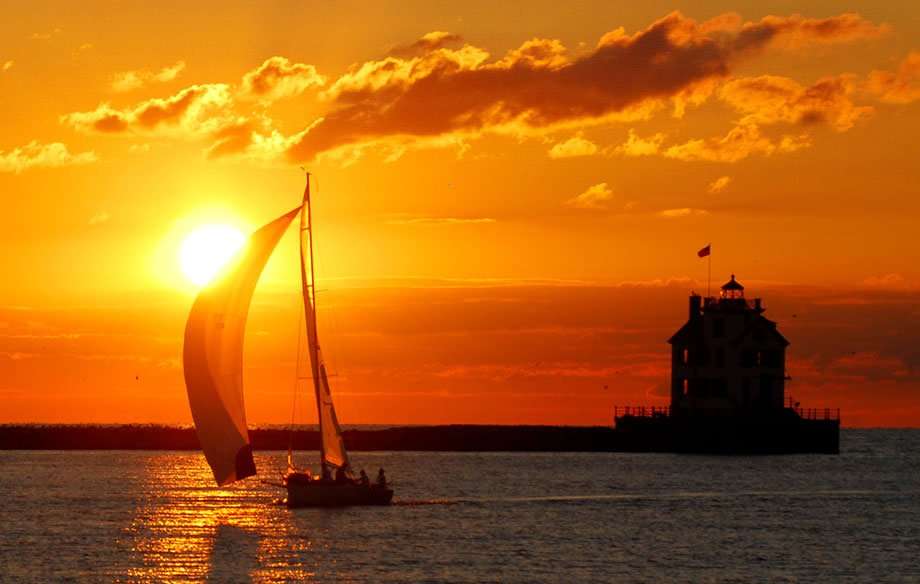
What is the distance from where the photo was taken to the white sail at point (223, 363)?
7431 centimetres

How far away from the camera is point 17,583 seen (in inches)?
2303

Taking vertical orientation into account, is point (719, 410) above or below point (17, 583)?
above

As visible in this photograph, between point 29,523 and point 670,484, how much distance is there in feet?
145

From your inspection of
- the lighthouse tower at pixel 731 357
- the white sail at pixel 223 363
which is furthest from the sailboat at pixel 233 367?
the lighthouse tower at pixel 731 357

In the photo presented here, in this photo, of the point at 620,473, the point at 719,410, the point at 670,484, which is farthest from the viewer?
the point at 719,410

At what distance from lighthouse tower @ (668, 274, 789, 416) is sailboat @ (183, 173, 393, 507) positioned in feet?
190

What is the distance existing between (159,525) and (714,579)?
29.6 meters

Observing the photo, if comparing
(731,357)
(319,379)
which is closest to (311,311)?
(319,379)

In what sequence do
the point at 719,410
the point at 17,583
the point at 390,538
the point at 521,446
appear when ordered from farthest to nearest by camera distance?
the point at 521,446
the point at 719,410
the point at 390,538
the point at 17,583

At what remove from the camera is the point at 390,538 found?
71812 mm

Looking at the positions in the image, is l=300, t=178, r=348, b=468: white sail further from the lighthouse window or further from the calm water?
the lighthouse window

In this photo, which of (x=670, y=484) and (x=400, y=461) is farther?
(x=400, y=461)

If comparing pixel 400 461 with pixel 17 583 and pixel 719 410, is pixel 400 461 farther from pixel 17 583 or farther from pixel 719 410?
pixel 17 583

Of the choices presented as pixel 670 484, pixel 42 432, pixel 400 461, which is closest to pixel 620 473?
pixel 670 484
